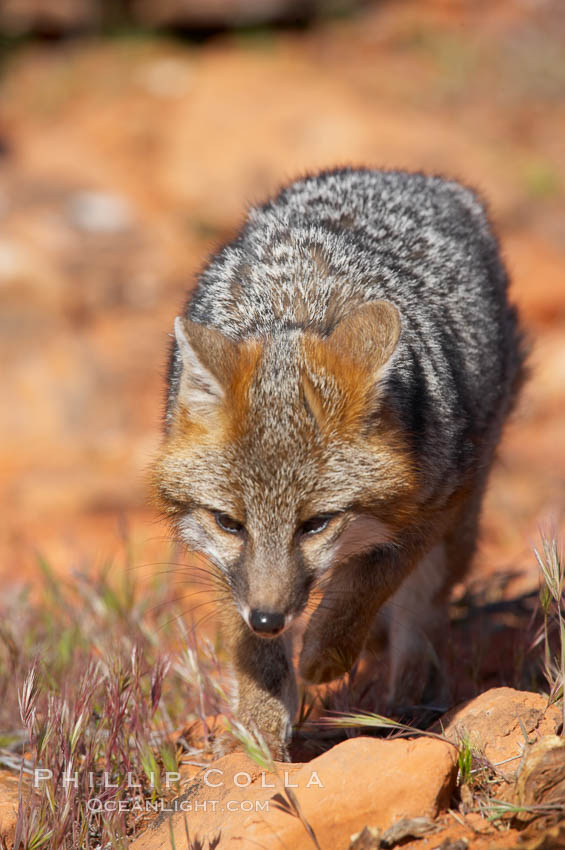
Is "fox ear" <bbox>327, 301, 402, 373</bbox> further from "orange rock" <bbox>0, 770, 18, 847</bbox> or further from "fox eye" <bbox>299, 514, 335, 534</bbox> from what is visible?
"orange rock" <bbox>0, 770, 18, 847</bbox>

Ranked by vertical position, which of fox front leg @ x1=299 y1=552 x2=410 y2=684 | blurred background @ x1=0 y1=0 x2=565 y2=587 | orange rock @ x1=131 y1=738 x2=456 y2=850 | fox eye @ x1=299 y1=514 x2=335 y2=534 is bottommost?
orange rock @ x1=131 y1=738 x2=456 y2=850

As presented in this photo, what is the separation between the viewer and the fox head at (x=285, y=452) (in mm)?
3602

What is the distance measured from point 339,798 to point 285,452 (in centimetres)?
121

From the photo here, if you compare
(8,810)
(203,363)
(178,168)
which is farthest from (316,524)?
(178,168)

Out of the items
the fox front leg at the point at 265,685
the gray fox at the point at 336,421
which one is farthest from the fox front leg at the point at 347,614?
the fox front leg at the point at 265,685

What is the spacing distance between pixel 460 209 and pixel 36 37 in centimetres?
1715

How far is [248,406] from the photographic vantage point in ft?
12.2

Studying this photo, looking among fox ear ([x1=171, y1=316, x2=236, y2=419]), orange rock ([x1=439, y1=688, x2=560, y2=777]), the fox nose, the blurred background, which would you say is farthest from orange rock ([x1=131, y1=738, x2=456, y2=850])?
the blurred background

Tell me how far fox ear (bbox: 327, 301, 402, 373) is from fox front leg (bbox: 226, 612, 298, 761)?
1.33 m

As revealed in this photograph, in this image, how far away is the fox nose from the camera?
3.51m

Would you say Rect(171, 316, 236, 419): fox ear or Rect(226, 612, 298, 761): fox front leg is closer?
Rect(171, 316, 236, 419): fox ear

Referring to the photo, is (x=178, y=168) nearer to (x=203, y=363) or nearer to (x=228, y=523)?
(x=203, y=363)

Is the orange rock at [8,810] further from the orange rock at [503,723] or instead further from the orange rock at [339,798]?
the orange rock at [503,723]

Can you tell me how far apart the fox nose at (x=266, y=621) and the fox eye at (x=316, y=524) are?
1.14 ft
